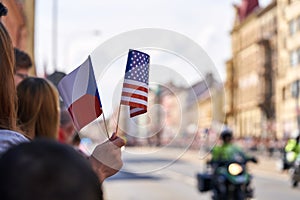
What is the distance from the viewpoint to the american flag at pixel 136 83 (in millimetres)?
2523

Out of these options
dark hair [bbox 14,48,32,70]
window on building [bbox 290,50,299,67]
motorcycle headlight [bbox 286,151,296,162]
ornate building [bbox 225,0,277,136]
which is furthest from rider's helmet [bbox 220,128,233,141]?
ornate building [bbox 225,0,277,136]

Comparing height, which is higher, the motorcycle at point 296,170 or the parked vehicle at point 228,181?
the parked vehicle at point 228,181

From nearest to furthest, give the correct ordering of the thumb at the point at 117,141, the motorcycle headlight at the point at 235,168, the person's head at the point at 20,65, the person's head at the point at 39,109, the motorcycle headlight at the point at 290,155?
the thumb at the point at 117,141 < the person's head at the point at 39,109 < the person's head at the point at 20,65 < the motorcycle headlight at the point at 235,168 < the motorcycle headlight at the point at 290,155

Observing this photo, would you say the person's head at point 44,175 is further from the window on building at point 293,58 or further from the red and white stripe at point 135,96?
the window on building at point 293,58

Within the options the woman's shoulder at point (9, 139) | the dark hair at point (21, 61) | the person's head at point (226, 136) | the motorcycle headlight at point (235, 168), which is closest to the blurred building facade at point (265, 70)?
the person's head at point (226, 136)

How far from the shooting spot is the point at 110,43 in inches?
97.9

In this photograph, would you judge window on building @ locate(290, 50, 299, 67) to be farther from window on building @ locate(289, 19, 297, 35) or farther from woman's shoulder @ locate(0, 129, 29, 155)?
woman's shoulder @ locate(0, 129, 29, 155)

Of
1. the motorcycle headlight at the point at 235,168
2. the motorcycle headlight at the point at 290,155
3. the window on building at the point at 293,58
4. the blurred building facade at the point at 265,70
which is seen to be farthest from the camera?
the blurred building facade at the point at 265,70

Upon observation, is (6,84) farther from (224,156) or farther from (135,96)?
(224,156)

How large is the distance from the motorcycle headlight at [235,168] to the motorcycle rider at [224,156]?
90 millimetres

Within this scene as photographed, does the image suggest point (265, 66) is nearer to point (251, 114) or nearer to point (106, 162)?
point (251, 114)

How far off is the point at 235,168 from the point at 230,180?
10.6 inches

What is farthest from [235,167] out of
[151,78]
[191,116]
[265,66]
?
[265,66]

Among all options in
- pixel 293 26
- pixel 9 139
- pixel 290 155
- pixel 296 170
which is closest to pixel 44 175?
pixel 9 139
